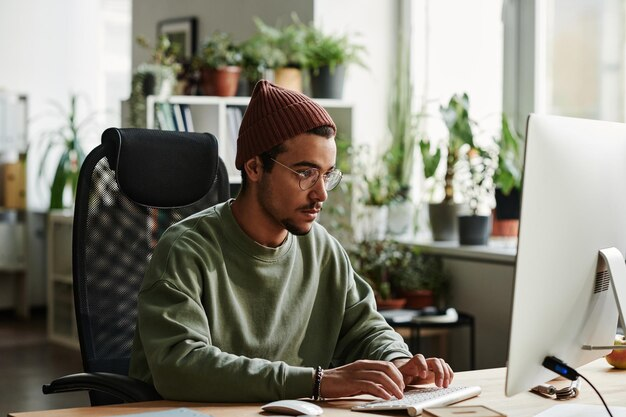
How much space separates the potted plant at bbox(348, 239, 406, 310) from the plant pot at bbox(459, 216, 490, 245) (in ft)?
0.98

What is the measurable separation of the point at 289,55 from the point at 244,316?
304cm

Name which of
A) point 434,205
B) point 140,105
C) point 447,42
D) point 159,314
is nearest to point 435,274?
point 434,205

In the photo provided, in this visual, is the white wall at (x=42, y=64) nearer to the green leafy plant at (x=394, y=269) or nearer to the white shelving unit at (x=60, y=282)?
the white shelving unit at (x=60, y=282)

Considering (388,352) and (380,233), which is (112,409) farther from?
(380,233)

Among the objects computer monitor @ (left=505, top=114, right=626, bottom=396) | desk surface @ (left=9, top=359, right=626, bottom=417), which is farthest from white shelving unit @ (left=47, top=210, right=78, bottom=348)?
computer monitor @ (left=505, top=114, right=626, bottom=396)

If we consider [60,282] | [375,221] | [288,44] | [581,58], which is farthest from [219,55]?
[60,282]

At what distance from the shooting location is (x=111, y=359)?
87.0 inches

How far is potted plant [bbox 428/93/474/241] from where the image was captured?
4285 millimetres

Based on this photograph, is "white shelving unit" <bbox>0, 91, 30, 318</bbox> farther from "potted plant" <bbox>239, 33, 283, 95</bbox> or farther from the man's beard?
the man's beard

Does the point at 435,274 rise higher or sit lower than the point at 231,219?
lower

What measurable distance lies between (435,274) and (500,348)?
1.56 feet

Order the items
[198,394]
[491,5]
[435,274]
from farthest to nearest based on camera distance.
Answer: [491,5] → [435,274] → [198,394]

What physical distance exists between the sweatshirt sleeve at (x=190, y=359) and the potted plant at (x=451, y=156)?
2.58 metres

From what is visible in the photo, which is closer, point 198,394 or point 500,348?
point 198,394
